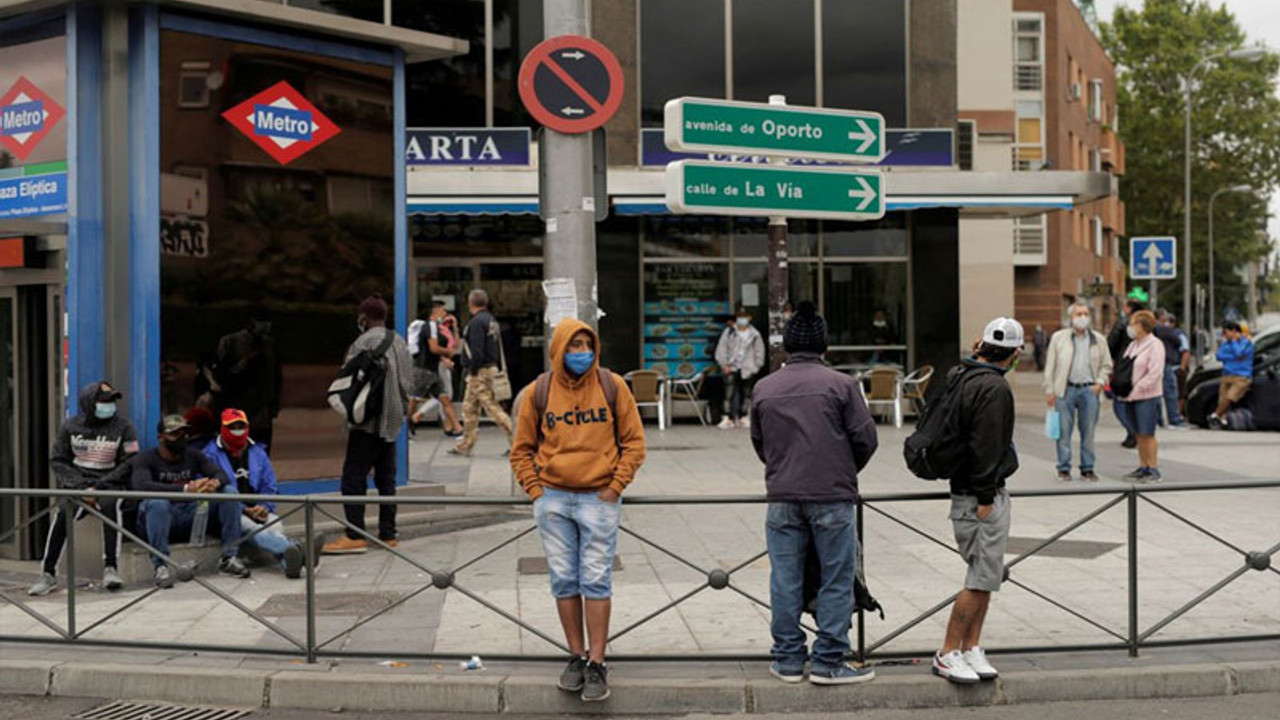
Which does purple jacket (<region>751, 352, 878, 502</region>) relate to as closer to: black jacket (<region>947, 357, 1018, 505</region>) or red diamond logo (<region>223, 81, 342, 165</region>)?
black jacket (<region>947, 357, 1018, 505</region>)

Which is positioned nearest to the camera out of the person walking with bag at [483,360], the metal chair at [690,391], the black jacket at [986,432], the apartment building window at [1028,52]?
the black jacket at [986,432]

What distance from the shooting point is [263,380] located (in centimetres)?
1001

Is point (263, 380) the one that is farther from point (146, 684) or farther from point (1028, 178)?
point (1028, 178)

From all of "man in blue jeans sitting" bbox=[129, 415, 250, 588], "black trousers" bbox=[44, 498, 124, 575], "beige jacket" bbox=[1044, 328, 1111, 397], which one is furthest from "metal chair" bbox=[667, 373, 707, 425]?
"black trousers" bbox=[44, 498, 124, 575]

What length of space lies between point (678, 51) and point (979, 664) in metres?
15.7

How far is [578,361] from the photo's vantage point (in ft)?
20.1

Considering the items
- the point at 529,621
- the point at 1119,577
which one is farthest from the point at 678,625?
the point at 1119,577

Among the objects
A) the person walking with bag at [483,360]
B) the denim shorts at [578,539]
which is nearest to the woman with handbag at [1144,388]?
the person walking with bag at [483,360]

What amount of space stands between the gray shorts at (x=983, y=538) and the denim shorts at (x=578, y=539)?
1.49 metres

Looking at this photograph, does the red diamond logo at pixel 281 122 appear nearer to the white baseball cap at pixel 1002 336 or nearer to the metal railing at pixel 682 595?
the metal railing at pixel 682 595

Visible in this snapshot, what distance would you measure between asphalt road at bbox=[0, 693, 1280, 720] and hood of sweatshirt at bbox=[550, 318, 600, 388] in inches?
57.4

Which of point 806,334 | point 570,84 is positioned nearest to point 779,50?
point 570,84

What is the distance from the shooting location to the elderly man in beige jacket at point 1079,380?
43.7 ft

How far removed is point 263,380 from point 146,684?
3813 millimetres
